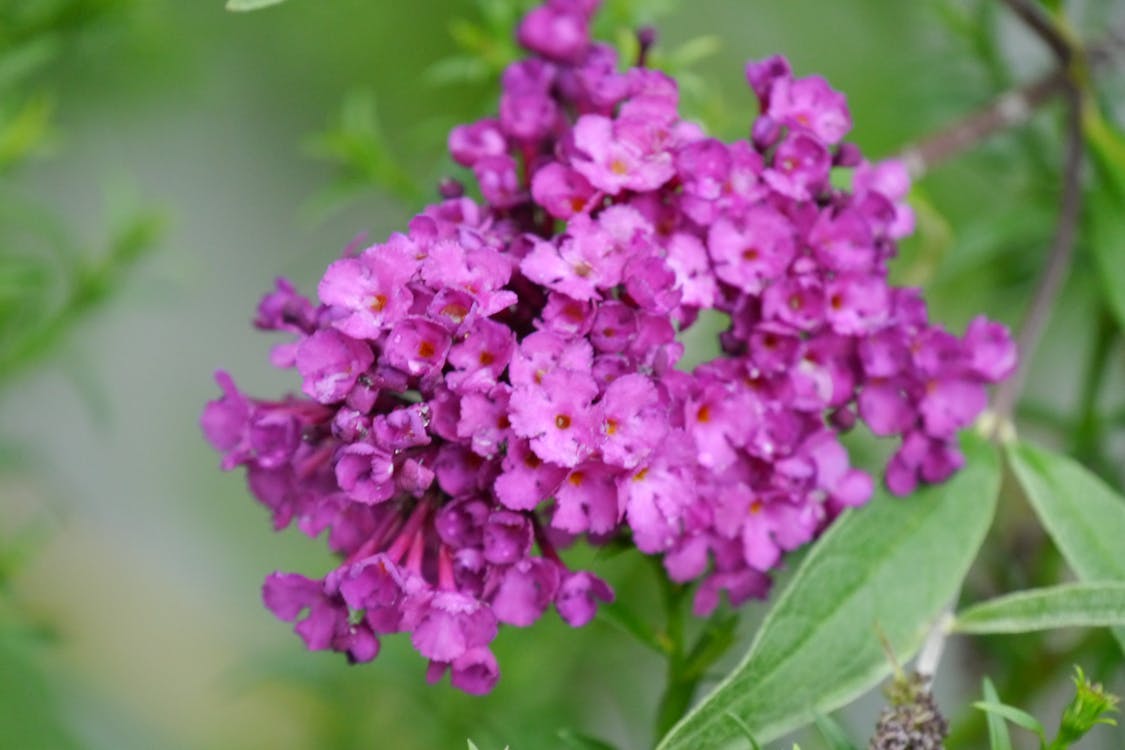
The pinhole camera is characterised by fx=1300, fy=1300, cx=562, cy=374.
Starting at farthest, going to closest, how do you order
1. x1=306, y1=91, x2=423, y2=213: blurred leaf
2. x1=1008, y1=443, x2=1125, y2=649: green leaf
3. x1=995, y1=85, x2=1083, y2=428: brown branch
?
1. x1=306, y1=91, x2=423, y2=213: blurred leaf
2. x1=995, y1=85, x2=1083, y2=428: brown branch
3. x1=1008, y1=443, x2=1125, y2=649: green leaf

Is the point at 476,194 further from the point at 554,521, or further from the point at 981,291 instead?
the point at 981,291

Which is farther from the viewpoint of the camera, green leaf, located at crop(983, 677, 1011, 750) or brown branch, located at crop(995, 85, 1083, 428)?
brown branch, located at crop(995, 85, 1083, 428)

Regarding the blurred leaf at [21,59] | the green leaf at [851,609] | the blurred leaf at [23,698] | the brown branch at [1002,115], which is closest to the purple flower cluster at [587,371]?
the green leaf at [851,609]

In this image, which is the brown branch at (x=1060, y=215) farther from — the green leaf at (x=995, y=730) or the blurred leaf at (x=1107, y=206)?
the green leaf at (x=995, y=730)

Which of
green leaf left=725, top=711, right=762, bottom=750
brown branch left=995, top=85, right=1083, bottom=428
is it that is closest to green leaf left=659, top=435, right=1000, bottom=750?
green leaf left=725, top=711, right=762, bottom=750

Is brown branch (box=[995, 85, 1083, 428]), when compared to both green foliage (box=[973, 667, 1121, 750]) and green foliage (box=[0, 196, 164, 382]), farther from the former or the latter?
green foliage (box=[0, 196, 164, 382])
